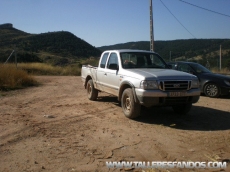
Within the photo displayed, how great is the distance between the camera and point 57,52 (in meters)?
52.3

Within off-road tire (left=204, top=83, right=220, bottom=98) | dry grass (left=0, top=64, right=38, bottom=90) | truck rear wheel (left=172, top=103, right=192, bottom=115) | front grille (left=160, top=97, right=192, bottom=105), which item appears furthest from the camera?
dry grass (left=0, top=64, right=38, bottom=90)

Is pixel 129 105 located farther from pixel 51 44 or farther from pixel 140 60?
pixel 51 44

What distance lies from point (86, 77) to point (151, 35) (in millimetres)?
8198

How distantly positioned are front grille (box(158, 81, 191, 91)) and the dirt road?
0.85 metres

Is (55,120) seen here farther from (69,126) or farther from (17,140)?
(17,140)

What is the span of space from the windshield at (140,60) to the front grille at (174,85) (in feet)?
4.60

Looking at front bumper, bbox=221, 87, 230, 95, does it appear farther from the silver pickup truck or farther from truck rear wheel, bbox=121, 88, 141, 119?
truck rear wheel, bbox=121, 88, 141, 119

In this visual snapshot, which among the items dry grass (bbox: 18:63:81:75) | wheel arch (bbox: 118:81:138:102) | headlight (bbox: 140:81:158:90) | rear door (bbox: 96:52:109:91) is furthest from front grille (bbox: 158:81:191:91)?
dry grass (bbox: 18:63:81:75)

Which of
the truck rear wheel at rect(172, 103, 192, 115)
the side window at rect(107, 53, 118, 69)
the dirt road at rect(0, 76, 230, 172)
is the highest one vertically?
the side window at rect(107, 53, 118, 69)

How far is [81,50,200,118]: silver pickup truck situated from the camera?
585 cm

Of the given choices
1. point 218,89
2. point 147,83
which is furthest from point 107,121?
point 218,89

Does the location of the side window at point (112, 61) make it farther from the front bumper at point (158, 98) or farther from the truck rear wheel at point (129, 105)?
the front bumper at point (158, 98)

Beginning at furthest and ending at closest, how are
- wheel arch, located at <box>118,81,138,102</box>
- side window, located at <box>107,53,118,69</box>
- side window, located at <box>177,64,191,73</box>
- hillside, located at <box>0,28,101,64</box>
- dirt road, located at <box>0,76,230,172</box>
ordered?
hillside, located at <box>0,28,101,64</box>, side window, located at <box>177,64,191,73</box>, side window, located at <box>107,53,118,69</box>, wheel arch, located at <box>118,81,138,102</box>, dirt road, located at <box>0,76,230,172</box>

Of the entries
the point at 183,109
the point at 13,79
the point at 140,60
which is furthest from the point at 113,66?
the point at 13,79
